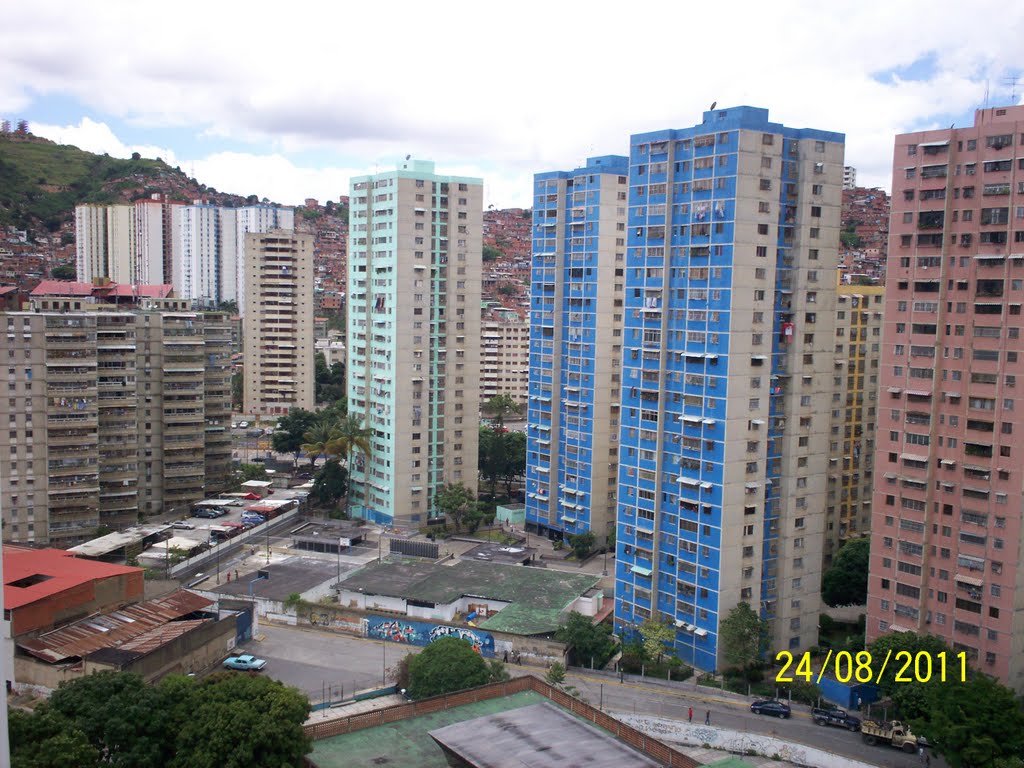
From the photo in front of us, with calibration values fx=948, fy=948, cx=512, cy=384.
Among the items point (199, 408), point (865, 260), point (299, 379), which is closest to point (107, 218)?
point (299, 379)

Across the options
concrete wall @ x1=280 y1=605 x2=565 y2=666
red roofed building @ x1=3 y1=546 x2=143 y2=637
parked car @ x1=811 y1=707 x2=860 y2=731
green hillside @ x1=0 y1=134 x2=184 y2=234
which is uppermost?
green hillside @ x1=0 y1=134 x2=184 y2=234

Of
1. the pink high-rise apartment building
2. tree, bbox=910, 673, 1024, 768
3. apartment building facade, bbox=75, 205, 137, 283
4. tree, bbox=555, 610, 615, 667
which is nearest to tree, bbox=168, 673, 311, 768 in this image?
tree, bbox=555, 610, 615, 667

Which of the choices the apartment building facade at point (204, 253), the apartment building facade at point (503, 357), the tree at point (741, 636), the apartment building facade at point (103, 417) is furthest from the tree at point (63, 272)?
the tree at point (741, 636)

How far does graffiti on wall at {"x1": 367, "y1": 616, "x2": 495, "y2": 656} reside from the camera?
147 feet

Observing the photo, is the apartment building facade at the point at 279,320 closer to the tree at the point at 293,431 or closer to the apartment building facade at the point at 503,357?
the tree at the point at 293,431

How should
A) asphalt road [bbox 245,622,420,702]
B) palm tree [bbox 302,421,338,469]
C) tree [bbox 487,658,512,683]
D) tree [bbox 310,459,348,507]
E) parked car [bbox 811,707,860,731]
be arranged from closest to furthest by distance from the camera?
tree [bbox 487,658,512,683]
parked car [bbox 811,707,860,731]
asphalt road [bbox 245,622,420,702]
palm tree [bbox 302,421,338,469]
tree [bbox 310,459,348,507]

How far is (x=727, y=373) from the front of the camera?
137ft

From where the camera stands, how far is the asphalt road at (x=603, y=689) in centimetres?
3712

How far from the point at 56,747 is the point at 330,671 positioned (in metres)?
17.8

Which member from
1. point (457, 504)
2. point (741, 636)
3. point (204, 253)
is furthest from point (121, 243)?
point (741, 636)

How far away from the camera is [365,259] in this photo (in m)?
69.4

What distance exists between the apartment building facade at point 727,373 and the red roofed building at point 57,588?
2364 centimetres

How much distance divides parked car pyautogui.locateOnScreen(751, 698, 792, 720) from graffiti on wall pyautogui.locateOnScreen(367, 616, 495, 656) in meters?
12.2

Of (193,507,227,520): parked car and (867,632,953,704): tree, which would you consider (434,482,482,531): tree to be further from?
(867,632,953,704): tree
